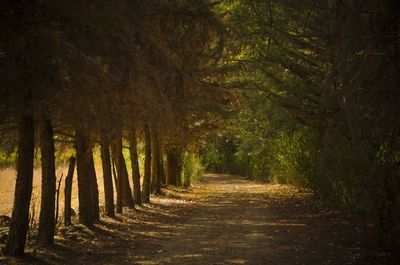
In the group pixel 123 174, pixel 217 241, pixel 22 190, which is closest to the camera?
pixel 22 190

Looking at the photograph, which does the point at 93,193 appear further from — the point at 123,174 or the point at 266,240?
the point at 266,240

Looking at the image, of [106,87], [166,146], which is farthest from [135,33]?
[166,146]

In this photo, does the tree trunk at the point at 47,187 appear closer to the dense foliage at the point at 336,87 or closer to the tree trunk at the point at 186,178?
the dense foliage at the point at 336,87

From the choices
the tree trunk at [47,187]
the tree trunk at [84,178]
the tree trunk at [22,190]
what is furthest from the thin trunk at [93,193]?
the tree trunk at [22,190]

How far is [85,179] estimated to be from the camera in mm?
13445

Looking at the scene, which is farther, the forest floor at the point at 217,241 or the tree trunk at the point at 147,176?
the tree trunk at the point at 147,176

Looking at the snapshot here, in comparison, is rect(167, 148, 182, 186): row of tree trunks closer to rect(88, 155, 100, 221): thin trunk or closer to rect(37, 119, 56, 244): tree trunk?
rect(88, 155, 100, 221): thin trunk

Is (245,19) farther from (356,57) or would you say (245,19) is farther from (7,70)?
(7,70)

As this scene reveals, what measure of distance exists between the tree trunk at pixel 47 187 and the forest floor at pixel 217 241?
0.35 meters

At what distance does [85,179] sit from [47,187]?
8.37 ft

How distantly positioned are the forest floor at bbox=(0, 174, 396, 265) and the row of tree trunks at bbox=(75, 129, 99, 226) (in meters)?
0.46

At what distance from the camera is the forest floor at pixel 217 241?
31.5 ft

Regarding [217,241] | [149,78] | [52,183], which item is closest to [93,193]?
[52,183]

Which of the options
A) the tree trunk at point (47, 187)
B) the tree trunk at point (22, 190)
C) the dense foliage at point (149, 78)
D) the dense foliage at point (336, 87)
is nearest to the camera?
the dense foliage at point (149, 78)
